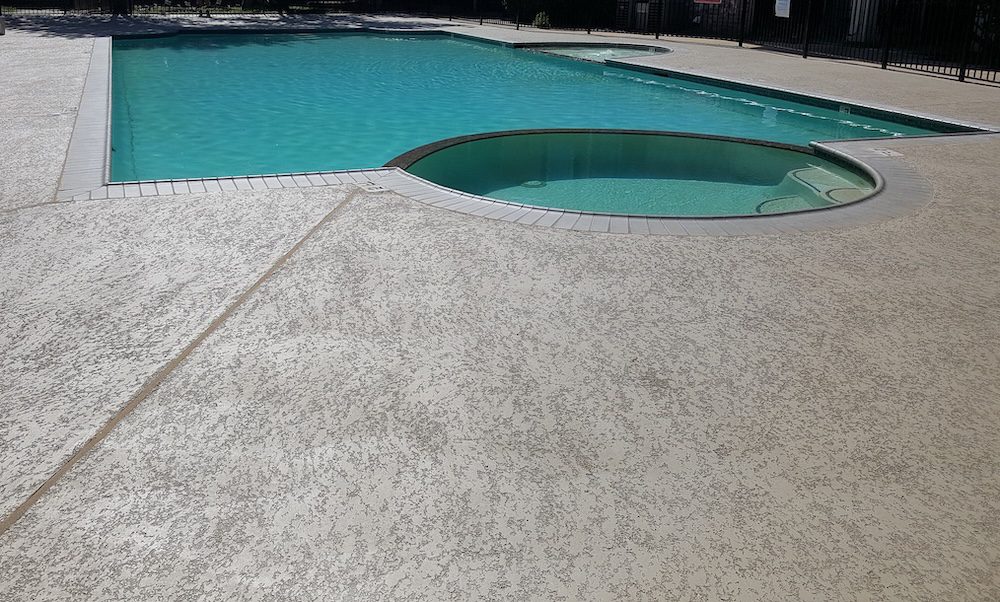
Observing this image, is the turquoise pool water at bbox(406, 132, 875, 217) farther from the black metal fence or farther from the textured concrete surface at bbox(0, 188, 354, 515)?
the black metal fence

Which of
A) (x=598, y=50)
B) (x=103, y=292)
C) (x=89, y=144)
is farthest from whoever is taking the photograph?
(x=598, y=50)

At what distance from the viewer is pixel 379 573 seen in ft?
6.43

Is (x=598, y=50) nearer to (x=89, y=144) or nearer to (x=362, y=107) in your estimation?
(x=362, y=107)

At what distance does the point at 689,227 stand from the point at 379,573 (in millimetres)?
3380

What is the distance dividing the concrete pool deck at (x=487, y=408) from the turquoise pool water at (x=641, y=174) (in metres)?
2.00

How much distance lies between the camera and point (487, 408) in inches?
108

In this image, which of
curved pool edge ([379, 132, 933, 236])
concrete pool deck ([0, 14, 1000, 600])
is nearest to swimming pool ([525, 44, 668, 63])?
curved pool edge ([379, 132, 933, 236])

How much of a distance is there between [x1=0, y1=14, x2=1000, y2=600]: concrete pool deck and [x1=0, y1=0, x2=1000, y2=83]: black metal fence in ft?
37.6

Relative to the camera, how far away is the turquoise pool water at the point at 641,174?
22.0 ft

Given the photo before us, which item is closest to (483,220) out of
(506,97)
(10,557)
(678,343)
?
(678,343)

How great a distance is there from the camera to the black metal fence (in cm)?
1509

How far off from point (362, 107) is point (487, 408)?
8.82 meters

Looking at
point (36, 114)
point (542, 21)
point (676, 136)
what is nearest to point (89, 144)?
point (36, 114)

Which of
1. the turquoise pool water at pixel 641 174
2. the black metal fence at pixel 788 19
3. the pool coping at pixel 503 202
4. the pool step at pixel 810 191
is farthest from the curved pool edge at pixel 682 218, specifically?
the black metal fence at pixel 788 19
